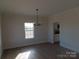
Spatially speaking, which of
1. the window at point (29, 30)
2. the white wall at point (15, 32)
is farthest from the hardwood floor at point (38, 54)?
the window at point (29, 30)

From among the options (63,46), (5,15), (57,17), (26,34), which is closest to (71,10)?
(57,17)

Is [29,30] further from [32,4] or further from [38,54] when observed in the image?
[32,4]

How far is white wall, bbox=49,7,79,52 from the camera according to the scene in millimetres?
5652

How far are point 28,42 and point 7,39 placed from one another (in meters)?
1.91

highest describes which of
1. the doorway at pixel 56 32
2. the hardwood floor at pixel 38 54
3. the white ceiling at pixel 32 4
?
the white ceiling at pixel 32 4

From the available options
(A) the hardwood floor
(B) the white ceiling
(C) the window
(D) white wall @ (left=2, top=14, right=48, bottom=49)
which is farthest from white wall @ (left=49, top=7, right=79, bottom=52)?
(C) the window

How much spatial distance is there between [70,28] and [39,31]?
3.09 meters

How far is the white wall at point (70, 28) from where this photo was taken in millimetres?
5652

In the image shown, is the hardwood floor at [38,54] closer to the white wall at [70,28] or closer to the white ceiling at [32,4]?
the white wall at [70,28]

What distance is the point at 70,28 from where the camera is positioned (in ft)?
20.1

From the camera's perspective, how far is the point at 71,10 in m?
6.00

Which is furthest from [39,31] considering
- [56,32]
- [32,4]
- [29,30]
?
[32,4]

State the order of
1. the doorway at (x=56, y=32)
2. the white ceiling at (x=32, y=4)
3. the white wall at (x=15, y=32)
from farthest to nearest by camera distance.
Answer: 1. the doorway at (x=56, y=32)
2. the white wall at (x=15, y=32)
3. the white ceiling at (x=32, y=4)

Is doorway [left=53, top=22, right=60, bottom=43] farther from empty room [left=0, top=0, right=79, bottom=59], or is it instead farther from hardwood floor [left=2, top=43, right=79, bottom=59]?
hardwood floor [left=2, top=43, right=79, bottom=59]
